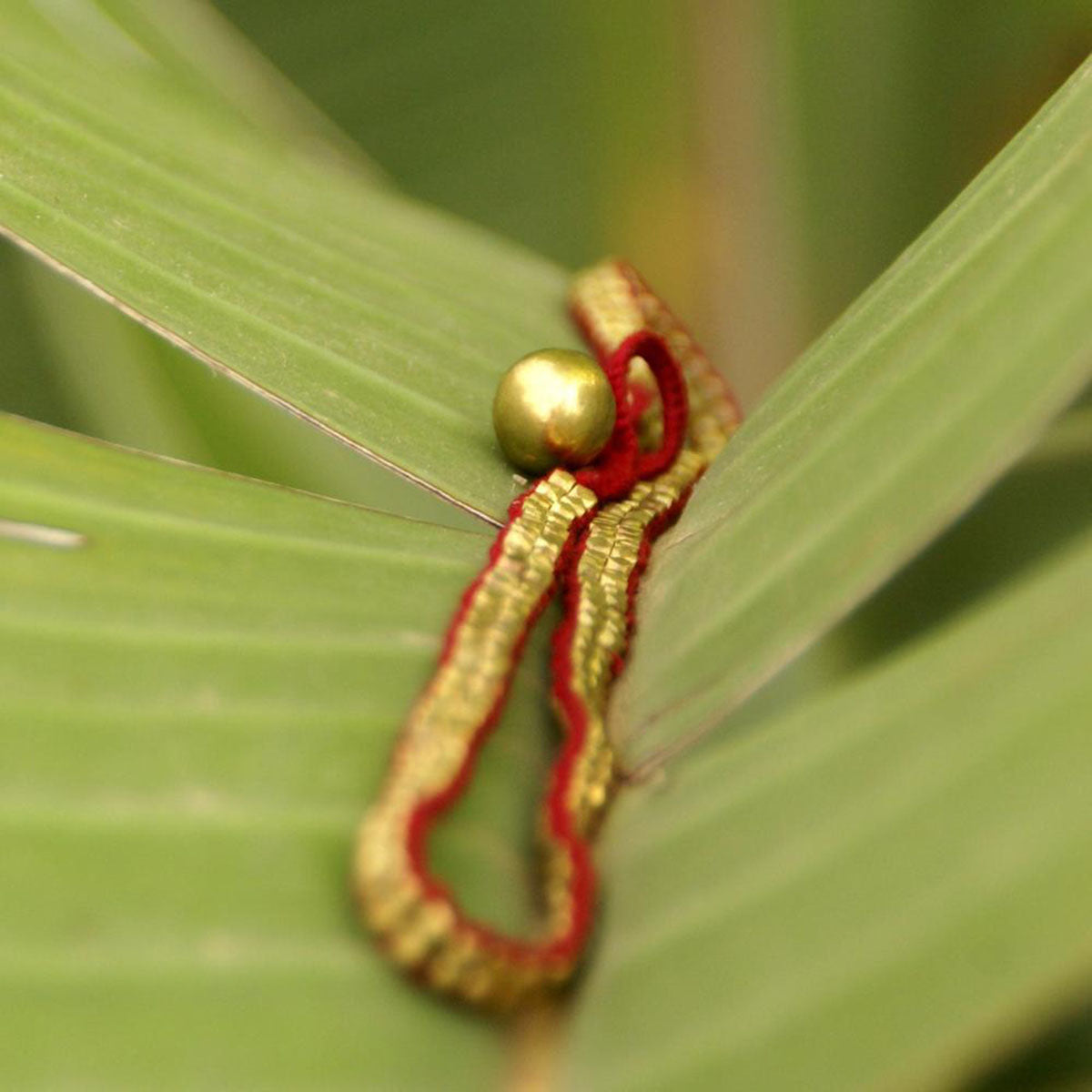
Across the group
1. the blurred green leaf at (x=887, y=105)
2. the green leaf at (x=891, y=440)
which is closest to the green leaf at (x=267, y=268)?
the green leaf at (x=891, y=440)

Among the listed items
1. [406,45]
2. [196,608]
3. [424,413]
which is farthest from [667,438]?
[406,45]

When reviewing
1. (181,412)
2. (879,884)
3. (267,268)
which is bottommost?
(181,412)

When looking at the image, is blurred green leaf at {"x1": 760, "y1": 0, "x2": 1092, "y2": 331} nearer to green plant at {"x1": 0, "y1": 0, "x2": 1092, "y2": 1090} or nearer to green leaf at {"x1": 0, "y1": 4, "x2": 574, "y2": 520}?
green leaf at {"x1": 0, "y1": 4, "x2": 574, "y2": 520}

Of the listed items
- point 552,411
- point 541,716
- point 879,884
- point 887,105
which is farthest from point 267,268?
point 887,105

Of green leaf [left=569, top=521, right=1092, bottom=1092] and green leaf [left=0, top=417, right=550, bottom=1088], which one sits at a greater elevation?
green leaf [left=569, top=521, right=1092, bottom=1092]

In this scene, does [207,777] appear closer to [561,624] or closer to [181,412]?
[561,624]

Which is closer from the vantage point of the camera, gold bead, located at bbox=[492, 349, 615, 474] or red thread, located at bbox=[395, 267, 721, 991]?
red thread, located at bbox=[395, 267, 721, 991]

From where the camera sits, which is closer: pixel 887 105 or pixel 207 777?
pixel 207 777

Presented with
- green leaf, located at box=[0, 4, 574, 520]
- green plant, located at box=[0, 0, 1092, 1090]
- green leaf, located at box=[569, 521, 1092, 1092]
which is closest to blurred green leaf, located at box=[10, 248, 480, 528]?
green leaf, located at box=[0, 4, 574, 520]

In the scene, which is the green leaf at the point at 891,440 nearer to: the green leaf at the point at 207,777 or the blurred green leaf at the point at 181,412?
the green leaf at the point at 207,777
